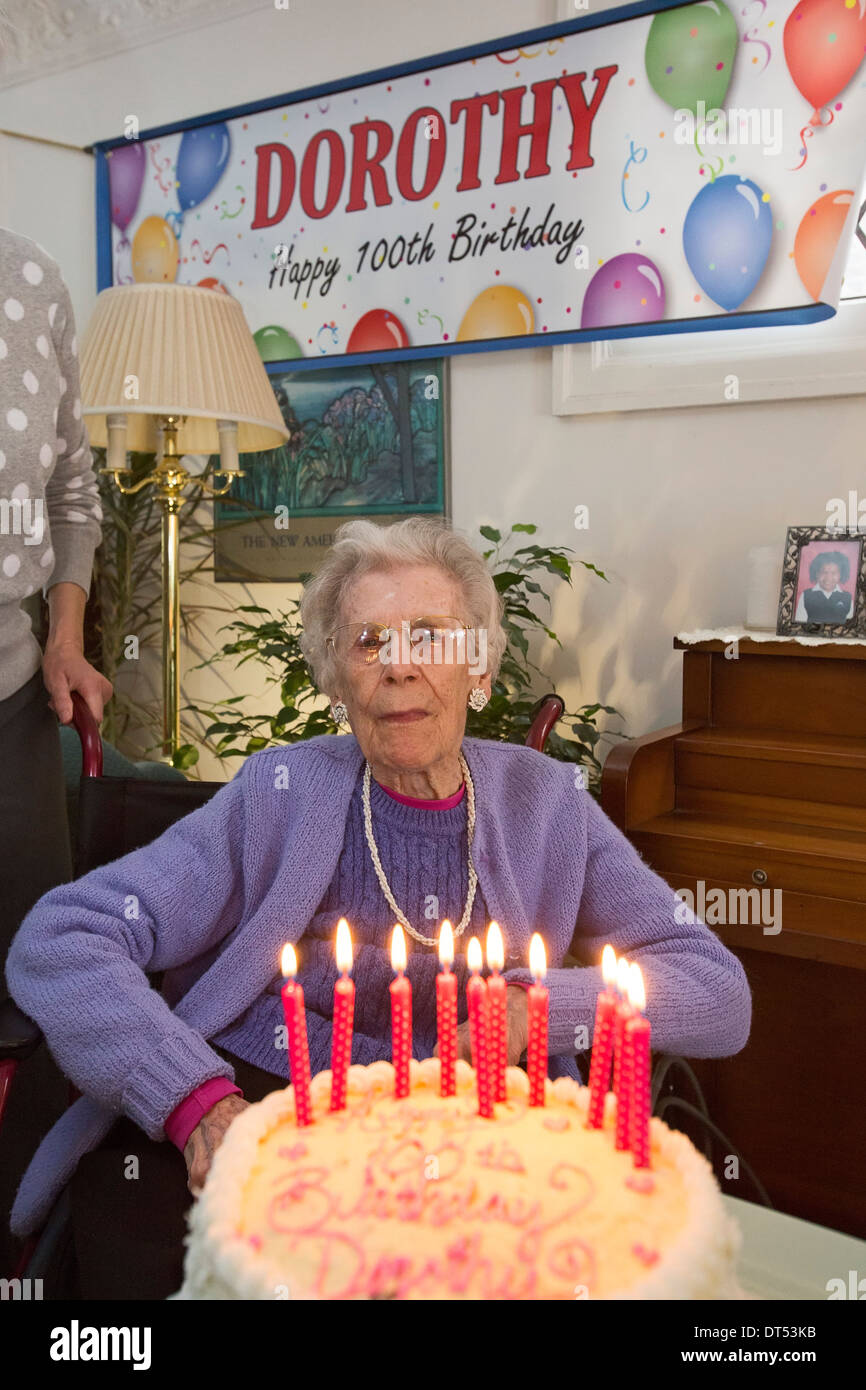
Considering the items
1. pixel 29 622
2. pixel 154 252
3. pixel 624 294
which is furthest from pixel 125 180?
pixel 29 622

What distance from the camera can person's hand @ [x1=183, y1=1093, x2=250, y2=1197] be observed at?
46.2 inches

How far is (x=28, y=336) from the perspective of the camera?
167 cm

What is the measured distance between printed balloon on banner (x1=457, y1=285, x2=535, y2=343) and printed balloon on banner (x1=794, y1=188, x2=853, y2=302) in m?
0.71

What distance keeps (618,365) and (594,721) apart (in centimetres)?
93

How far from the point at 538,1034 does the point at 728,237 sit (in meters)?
2.35

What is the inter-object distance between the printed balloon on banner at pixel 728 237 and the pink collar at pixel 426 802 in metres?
1.68

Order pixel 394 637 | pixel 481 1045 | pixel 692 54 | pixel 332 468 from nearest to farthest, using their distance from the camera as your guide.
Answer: pixel 481 1045 < pixel 394 637 < pixel 692 54 < pixel 332 468

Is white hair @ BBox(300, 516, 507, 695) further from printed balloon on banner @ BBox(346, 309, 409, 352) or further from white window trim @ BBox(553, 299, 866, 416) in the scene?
printed balloon on banner @ BBox(346, 309, 409, 352)

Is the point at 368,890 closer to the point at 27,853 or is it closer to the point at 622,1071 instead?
the point at 27,853

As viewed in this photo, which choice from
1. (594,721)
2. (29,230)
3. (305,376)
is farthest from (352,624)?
(29,230)

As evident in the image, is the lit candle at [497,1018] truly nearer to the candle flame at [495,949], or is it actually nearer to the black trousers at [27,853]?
the candle flame at [495,949]

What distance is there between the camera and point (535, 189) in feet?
9.68

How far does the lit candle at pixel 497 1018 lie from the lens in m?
0.86

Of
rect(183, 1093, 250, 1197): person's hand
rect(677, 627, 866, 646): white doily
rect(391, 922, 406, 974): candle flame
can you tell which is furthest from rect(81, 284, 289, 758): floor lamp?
rect(391, 922, 406, 974): candle flame
